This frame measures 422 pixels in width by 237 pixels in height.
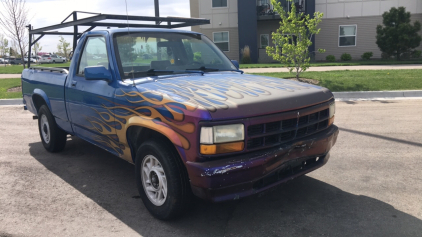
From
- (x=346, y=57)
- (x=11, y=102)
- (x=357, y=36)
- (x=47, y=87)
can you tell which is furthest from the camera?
(x=357, y=36)

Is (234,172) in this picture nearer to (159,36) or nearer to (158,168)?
(158,168)

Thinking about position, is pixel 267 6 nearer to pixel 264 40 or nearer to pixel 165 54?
pixel 264 40

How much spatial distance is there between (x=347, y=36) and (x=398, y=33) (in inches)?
150

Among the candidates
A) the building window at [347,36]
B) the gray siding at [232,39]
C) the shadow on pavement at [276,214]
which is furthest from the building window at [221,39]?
the shadow on pavement at [276,214]

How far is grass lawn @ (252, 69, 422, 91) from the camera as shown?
11.7 m

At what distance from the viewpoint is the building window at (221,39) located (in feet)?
90.0

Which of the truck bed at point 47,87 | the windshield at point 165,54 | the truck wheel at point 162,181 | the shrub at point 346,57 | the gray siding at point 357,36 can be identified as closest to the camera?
the truck wheel at point 162,181

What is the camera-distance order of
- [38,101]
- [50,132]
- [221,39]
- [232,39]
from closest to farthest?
1. [50,132]
2. [38,101]
3. [232,39]
4. [221,39]

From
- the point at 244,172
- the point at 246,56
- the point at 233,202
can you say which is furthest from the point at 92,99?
the point at 246,56

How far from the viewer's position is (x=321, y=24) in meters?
26.4

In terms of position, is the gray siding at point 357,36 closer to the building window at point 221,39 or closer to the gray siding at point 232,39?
the gray siding at point 232,39

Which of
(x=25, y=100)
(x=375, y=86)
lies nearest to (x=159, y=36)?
(x=25, y=100)

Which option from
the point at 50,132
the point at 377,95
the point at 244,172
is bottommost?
the point at 377,95

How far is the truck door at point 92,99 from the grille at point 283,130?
5.45ft
